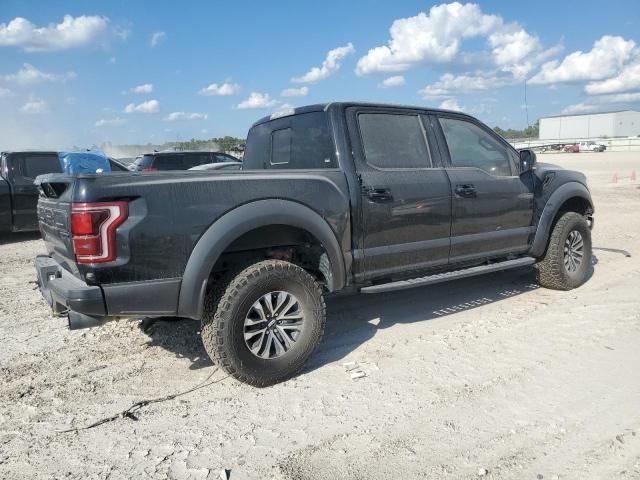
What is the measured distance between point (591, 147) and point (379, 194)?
59934mm

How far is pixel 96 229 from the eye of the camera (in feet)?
9.85

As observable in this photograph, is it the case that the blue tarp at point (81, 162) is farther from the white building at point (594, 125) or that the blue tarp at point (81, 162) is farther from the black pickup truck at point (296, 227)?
the white building at point (594, 125)

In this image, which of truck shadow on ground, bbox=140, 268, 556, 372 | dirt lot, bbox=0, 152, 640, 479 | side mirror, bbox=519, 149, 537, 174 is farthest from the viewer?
side mirror, bbox=519, 149, 537, 174

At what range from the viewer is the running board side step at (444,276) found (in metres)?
4.14

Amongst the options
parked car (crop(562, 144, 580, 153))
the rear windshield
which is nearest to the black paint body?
the rear windshield

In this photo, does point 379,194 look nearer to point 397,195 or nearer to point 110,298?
point 397,195

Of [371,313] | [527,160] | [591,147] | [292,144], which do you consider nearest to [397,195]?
[292,144]

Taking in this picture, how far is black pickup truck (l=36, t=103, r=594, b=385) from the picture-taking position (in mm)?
3107

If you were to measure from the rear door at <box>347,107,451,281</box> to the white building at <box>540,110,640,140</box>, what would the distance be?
101049mm

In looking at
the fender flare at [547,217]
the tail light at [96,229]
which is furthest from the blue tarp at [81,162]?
the fender flare at [547,217]

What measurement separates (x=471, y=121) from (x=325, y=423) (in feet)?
11.0

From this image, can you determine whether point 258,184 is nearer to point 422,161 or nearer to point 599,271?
point 422,161

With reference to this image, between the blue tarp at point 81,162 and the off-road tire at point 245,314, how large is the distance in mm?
2634

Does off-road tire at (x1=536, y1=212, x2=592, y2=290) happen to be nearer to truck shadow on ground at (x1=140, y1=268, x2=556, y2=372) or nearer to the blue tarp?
truck shadow on ground at (x1=140, y1=268, x2=556, y2=372)
